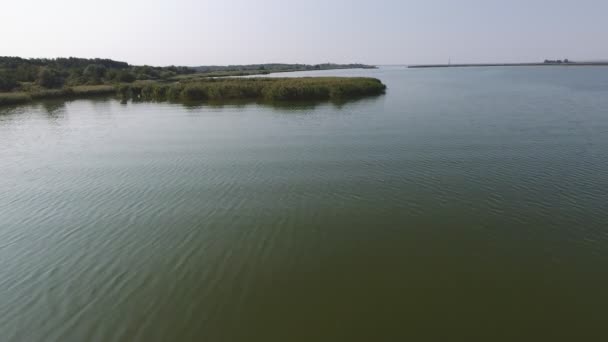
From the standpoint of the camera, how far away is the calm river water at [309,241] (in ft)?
25.0

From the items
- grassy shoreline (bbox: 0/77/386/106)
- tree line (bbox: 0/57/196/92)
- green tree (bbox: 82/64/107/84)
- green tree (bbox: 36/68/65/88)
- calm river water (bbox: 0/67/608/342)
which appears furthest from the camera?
green tree (bbox: 82/64/107/84)

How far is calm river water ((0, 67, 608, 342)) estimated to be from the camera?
7621mm

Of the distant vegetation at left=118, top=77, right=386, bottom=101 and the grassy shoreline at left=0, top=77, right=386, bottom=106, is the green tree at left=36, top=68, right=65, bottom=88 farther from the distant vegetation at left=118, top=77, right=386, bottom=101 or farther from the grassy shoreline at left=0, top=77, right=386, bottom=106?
the distant vegetation at left=118, top=77, right=386, bottom=101

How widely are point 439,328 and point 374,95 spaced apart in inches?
1885

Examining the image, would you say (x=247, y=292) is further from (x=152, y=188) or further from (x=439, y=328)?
(x=152, y=188)

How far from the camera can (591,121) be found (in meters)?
28.0

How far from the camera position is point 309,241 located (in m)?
10.8

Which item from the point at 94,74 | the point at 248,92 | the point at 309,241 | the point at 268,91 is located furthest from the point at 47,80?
the point at 309,241

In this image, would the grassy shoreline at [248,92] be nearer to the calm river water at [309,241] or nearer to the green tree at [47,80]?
the green tree at [47,80]

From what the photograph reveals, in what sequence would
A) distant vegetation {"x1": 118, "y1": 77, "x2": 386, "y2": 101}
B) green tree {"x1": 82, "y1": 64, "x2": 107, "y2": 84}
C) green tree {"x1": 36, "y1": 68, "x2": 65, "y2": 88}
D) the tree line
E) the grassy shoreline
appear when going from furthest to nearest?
green tree {"x1": 82, "y1": 64, "x2": 107, "y2": 84} < green tree {"x1": 36, "y1": 68, "x2": 65, "y2": 88} < the tree line < the grassy shoreline < distant vegetation {"x1": 118, "y1": 77, "x2": 386, "y2": 101}

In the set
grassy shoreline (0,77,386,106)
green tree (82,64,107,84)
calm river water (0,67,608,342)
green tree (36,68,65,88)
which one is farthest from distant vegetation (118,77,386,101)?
green tree (82,64,107,84)

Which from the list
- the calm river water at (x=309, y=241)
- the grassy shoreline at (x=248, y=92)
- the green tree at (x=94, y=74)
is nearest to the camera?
the calm river water at (x=309, y=241)

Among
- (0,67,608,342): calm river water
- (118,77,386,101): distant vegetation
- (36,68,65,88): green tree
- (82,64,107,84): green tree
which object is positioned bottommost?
(0,67,608,342): calm river water

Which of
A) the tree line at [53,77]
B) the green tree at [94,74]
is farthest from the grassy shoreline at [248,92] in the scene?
the green tree at [94,74]
